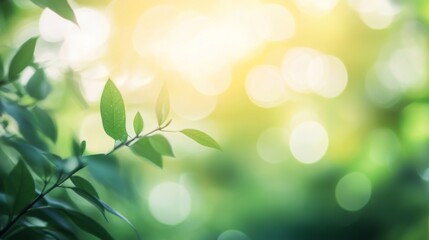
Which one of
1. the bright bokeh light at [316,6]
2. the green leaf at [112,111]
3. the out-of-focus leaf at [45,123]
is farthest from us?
the bright bokeh light at [316,6]

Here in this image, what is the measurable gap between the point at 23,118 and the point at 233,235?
98 centimetres

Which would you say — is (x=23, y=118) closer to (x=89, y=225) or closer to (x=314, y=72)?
(x=89, y=225)

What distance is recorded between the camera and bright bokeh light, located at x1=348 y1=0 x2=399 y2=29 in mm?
1430

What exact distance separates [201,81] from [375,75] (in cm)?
54

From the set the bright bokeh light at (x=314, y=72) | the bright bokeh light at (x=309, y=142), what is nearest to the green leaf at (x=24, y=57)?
the bright bokeh light at (x=309, y=142)

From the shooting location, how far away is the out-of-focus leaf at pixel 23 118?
0.36 m

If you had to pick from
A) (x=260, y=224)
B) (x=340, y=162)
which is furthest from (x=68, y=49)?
(x=340, y=162)

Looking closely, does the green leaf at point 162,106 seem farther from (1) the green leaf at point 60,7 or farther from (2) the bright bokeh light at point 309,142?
(2) the bright bokeh light at point 309,142

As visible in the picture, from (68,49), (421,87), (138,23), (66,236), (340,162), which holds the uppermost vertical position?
(421,87)

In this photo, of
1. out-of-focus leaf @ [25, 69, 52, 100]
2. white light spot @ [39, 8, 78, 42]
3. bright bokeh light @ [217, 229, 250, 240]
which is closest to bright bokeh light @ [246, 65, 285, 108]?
bright bokeh light @ [217, 229, 250, 240]

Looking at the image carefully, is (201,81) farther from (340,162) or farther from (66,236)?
(66,236)

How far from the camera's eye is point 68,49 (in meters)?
0.76

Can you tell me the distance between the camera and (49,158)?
287 mm

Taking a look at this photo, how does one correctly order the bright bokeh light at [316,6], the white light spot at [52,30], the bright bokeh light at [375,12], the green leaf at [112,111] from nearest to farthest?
the green leaf at [112,111], the white light spot at [52,30], the bright bokeh light at [375,12], the bright bokeh light at [316,6]
